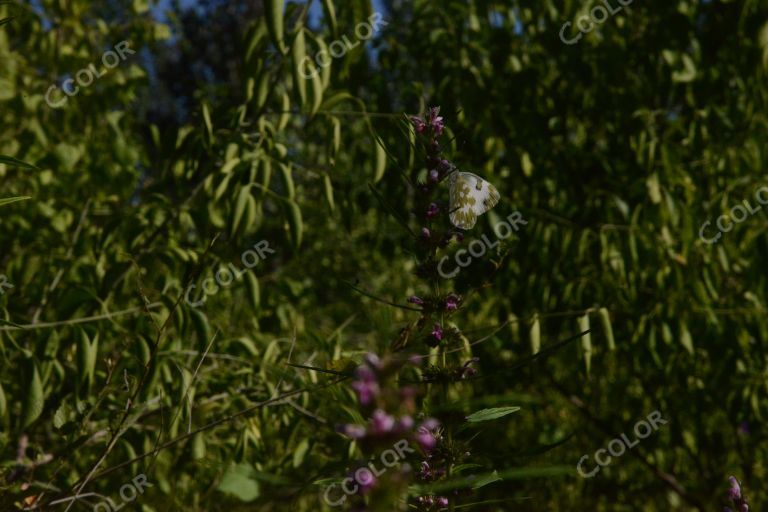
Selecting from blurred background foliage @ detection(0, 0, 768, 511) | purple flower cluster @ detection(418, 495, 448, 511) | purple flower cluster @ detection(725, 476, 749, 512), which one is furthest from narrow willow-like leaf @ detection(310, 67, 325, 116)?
purple flower cluster @ detection(725, 476, 749, 512)

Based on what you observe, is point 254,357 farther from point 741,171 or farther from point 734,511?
point 741,171

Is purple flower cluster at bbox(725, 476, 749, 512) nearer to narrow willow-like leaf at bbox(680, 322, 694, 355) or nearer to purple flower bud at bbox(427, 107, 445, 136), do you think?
purple flower bud at bbox(427, 107, 445, 136)

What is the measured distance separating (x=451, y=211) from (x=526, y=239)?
214cm

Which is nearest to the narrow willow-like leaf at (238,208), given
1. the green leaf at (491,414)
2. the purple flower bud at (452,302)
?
the purple flower bud at (452,302)

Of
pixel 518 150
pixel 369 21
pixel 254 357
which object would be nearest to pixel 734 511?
pixel 254 357

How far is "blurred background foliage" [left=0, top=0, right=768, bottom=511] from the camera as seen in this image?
1.88 m

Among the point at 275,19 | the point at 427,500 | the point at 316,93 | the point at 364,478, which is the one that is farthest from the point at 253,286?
the point at 364,478

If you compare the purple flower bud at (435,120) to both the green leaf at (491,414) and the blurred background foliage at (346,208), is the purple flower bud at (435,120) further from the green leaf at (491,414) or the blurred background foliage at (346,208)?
the blurred background foliage at (346,208)

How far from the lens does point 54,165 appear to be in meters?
2.43

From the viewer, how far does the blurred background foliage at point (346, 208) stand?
6.18 ft

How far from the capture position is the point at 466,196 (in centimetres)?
106

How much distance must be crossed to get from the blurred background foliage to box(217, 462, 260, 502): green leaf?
1.15 meters

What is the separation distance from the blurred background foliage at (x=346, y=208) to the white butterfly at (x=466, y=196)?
65 centimetres

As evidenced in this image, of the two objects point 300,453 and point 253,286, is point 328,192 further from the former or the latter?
point 300,453
